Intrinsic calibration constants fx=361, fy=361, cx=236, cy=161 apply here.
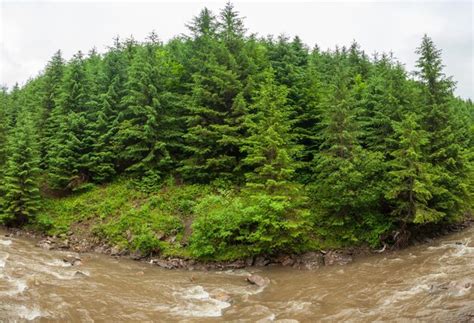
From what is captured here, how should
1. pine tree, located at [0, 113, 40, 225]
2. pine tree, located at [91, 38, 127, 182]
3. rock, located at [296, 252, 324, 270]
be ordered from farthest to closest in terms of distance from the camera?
pine tree, located at [91, 38, 127, 182] < pine tree, located at [0, 113, 40, 225] < rock, located at [296, 252, 324, 270]

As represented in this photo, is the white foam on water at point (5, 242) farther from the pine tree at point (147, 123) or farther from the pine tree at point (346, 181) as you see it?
the pine tree at point (346, 181)

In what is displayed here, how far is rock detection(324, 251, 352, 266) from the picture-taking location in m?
19.6

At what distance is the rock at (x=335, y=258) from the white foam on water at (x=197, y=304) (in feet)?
24.4

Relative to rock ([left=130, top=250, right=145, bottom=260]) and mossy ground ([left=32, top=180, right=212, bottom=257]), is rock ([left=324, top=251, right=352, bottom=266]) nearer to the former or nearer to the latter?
mossy ground ([left=32, top=180, right=212, bottom=257])

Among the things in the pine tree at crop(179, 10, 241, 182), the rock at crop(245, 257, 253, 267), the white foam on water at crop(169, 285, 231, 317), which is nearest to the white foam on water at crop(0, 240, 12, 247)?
the pine tree at crop(179, 10, 241, 182)

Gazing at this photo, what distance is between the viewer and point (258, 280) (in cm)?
1708

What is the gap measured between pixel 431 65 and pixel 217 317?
20.9 meters

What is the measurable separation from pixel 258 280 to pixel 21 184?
1895cm

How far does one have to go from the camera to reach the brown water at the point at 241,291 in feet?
40.5

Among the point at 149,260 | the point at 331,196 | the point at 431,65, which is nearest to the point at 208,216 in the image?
the point at 149,260

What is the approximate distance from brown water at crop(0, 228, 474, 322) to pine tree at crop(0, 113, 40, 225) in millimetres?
5392

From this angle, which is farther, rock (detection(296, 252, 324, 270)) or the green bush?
rock (detection(296, 252, 324, 270))

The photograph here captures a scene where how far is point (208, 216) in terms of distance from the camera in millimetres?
21250

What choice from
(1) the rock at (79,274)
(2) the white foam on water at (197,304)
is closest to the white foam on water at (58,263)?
(1) the rock at (79,274)
